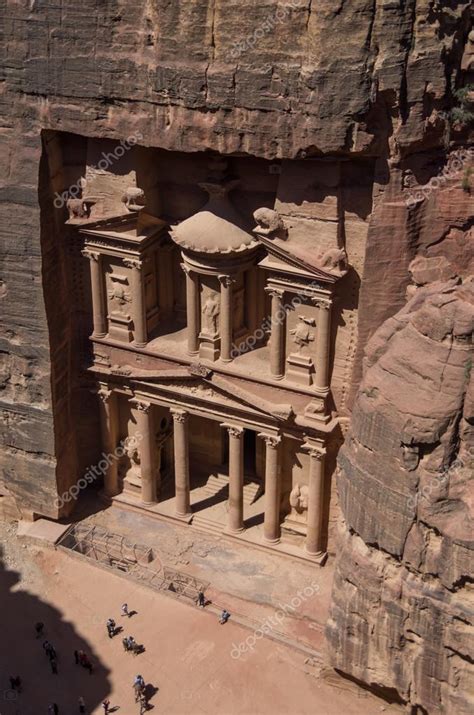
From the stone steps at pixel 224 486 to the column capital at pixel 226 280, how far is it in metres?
7.80

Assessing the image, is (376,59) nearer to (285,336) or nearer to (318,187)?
(318,187)

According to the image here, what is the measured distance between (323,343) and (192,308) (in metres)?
4.06

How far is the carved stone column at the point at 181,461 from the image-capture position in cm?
2808

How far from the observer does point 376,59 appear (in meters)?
21.1

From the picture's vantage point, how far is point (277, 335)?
83.8 ft

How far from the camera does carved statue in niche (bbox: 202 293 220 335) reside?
26609 mm

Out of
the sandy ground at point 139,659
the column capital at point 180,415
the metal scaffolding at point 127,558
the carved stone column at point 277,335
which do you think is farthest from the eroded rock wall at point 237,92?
the sandy ground at point 139,659

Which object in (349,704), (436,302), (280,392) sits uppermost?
(436,302)

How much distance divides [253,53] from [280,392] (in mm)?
9169

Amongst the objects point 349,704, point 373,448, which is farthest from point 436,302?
point 349,704

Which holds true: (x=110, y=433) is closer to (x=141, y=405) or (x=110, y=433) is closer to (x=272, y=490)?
(x=141, y=405)

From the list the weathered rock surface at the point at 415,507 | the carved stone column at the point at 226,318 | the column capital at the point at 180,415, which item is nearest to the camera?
the weathered rock surface at the point at 415,507

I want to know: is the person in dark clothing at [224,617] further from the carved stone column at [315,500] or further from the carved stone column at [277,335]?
the carved stone column at [277,335]

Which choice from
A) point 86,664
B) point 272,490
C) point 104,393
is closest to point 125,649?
point 86,664
